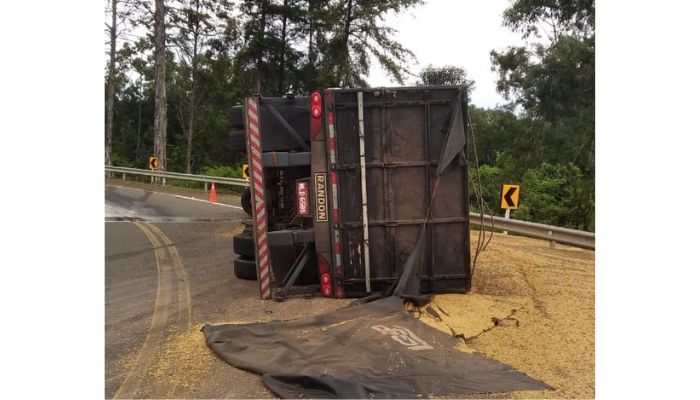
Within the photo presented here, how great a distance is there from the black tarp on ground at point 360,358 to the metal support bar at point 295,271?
114 cm

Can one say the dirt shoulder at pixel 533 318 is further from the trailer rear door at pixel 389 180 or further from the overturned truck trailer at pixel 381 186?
the trailer rear door at pixel 389 180

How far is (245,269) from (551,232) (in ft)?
21.3

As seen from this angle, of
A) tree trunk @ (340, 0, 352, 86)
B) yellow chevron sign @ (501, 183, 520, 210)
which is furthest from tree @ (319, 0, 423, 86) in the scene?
yellow chevron sign @ (501, 183, 520, 210)

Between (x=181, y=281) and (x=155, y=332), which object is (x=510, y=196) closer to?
(x=181, y=281)

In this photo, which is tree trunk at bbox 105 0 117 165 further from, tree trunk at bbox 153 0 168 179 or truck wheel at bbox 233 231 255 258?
truck wheel at bbox 233 231 255 258

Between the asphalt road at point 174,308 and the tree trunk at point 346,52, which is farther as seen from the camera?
the tree trunk at point 346,52

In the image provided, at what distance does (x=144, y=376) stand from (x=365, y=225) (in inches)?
119

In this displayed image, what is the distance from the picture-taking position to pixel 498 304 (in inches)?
241

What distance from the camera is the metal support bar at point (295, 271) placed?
21.4 ft

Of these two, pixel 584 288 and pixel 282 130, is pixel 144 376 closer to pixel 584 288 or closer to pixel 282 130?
pixel 282 130

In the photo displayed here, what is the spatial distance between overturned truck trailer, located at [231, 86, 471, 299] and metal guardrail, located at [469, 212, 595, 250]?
4.36m

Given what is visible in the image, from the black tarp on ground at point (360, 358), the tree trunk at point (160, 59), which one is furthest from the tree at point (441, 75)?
the black tarp on ground at point (360, 358)

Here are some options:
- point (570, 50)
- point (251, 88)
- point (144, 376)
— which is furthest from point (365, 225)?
point (251, 88)

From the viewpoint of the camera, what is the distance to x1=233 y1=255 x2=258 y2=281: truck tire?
756cm
